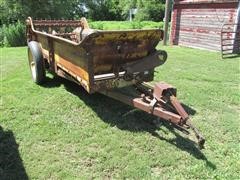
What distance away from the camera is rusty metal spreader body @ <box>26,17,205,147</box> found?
156 inches

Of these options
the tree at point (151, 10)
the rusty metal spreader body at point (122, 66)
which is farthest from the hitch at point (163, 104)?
the tree at point (151, 10)

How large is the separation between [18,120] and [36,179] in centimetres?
159

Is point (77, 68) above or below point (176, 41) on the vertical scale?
above

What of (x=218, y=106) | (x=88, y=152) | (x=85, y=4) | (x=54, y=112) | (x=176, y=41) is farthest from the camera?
(x=85, y=4)

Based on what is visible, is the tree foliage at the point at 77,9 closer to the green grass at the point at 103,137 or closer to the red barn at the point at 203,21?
the red barn at the point at 203,21

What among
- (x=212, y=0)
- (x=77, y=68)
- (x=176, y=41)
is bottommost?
(x=176, y=41)

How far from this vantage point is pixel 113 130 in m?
4.39

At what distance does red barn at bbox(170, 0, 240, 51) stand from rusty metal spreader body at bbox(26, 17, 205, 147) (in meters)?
8.44

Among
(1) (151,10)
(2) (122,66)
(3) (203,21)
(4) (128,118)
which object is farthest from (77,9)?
(4) (128,118)

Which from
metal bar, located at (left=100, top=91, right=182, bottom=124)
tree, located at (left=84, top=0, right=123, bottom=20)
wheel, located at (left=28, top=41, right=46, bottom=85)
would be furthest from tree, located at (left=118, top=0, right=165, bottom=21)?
metal bar, located at (left=100, top=91, right=182, bottom=124)

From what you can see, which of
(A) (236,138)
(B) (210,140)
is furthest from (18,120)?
(A) (236,138)

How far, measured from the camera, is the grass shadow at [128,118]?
3967 mm

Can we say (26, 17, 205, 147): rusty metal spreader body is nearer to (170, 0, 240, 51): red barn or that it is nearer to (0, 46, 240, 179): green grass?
(0, 46, 240, 179): green grass

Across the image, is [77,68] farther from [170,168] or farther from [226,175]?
[226,175]
